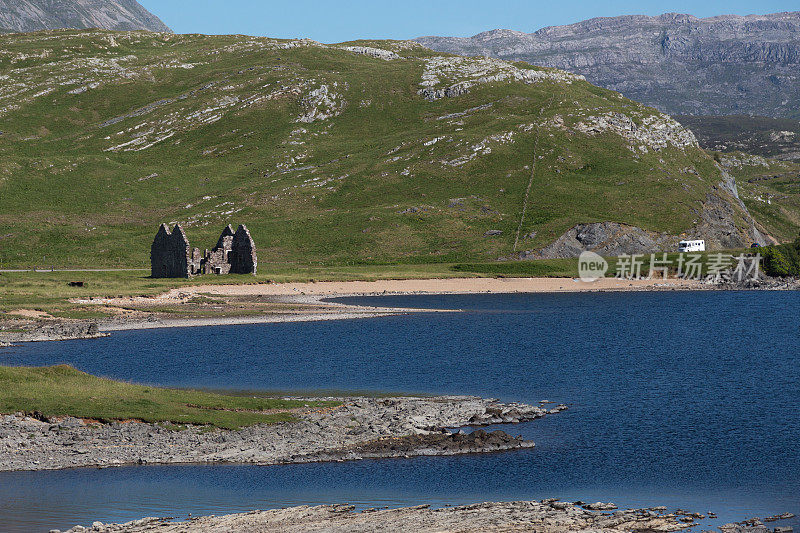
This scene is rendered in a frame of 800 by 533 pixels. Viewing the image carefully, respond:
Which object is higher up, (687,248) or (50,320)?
(687,248)

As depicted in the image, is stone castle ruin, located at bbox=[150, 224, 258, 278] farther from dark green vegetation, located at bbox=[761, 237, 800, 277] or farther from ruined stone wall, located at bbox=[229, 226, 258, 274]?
dark green vegetation, located at bbox=[761, 237, 800, 277]

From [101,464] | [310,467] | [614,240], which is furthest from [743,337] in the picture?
[614,240]

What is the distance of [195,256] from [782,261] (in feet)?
Result: 386

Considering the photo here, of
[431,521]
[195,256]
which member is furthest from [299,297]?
[431,521]

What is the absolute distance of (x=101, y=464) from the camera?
40719mm

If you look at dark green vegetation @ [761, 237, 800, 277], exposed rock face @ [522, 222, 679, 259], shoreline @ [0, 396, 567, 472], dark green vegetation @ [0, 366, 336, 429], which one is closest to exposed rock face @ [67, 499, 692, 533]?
shoreline @ [0, 396, 567, 472]

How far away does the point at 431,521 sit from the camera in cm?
3181

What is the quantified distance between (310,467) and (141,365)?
119ft

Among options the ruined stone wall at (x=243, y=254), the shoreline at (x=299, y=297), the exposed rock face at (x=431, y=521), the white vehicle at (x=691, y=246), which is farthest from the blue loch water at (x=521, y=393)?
the white vehicle at (x=691, y=246)

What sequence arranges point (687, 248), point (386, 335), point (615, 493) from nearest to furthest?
point (615, 493) → point (386, 335) → point (687, 248)

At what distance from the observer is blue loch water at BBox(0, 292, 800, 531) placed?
36938 millimetres

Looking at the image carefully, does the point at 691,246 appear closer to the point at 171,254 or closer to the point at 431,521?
the point at 171,254

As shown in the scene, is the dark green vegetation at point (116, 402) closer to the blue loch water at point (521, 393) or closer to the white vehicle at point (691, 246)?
the blue loch water at point (521, 393)

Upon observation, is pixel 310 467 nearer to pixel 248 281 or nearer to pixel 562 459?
pixel 562 459
